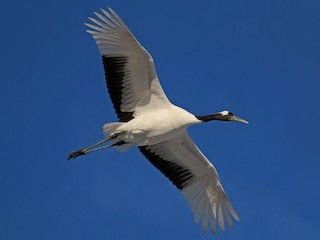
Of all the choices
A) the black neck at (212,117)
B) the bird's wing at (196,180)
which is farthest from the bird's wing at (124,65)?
the bird's wing at (196,180)

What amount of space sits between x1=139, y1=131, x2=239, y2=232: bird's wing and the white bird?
24 mm

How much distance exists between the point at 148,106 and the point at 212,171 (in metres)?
2.50

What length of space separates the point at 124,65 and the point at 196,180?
147 inches

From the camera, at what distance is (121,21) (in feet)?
46.8

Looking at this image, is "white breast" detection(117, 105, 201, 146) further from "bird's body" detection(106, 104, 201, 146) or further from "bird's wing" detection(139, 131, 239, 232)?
"bird's wing" detection(139, 131, 239, 232)

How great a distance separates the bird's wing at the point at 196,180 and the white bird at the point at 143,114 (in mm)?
24

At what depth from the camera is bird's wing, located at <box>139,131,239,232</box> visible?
16.1 meters

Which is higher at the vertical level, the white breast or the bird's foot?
the white breast

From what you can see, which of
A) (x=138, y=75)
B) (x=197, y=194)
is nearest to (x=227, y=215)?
(x=197, y=194)

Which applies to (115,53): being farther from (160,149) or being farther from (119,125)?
(160,149)

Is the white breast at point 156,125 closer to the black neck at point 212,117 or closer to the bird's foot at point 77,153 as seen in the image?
the black neck at point 212,117

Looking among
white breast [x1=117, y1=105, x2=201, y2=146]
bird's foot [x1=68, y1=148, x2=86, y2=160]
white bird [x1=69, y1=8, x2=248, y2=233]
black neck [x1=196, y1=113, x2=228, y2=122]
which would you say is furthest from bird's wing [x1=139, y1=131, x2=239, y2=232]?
bird's foot [x1=68, y1=148, x2=86, y2=160]

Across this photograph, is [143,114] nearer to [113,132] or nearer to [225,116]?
[113,132]

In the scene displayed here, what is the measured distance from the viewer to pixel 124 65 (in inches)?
569
